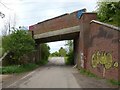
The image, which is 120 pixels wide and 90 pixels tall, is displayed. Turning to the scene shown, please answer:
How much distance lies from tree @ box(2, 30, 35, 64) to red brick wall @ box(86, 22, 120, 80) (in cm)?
1293

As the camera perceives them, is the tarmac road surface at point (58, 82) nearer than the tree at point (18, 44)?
Yes

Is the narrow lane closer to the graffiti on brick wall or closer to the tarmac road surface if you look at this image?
the tarmac road surface

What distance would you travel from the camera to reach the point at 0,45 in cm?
4878

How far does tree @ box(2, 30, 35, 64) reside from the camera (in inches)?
1675

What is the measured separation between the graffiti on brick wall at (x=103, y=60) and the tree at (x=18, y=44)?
1393 cm

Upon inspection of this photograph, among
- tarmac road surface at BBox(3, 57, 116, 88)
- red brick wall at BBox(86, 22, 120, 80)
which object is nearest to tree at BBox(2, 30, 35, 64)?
red brick wall at BBox(86, 22, 120, 80)

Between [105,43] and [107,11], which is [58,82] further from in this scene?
[107,11]

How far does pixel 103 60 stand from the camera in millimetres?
25875

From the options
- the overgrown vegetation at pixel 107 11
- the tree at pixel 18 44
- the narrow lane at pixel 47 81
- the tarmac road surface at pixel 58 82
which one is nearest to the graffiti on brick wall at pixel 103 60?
the tarmac road surface at pixel 58 82

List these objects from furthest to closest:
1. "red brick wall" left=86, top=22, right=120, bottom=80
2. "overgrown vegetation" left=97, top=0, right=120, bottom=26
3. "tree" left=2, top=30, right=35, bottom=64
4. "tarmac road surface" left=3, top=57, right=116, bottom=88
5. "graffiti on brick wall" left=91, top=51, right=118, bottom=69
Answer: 1. "tree" left=2, top=30, right=35, bottom=64
2. "overgrown vegetation" left=97, top=0, right=120, bottom=26
3. "graffiti on brick wall" left=91, top=51, right=118, bottom=69
4. "red brick wall" left=86, top=22, right=120, bottom=80
5. "tarmac road surface" left=3, top=57, right=116, bottom=88

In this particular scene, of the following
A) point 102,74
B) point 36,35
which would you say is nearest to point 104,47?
point 102,74

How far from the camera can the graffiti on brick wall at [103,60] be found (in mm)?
23328

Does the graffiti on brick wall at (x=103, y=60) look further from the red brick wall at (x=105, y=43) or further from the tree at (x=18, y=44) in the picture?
the tree at (x=18, y=44)

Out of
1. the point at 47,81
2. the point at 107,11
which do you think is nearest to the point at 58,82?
the point at 47,81
